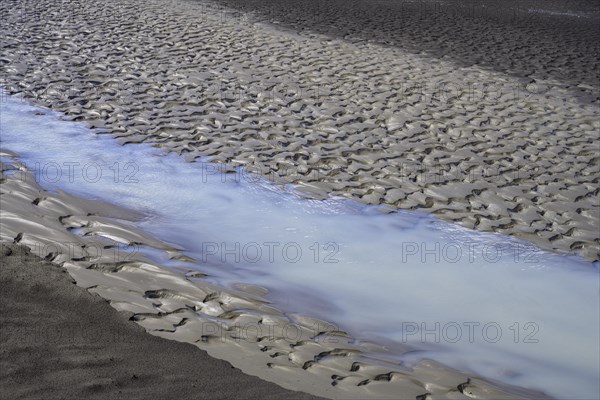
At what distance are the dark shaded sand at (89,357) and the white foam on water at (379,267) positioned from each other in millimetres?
1128

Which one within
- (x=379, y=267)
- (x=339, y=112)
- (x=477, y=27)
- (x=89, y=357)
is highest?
(x=477, y=27)

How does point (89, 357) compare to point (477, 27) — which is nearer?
point (89, 357)

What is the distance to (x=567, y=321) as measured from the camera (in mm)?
5957

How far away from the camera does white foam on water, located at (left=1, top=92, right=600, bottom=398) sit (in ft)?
18.1

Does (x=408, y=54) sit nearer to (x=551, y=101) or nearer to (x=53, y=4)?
(x=551, y=101)

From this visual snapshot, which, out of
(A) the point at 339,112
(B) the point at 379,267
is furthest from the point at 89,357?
(A) the point at 339,112

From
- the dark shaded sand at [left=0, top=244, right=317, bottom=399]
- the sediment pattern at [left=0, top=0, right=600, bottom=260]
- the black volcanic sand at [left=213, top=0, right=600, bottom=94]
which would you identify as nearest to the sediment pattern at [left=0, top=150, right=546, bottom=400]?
the dark shaded sand at [left=0, top=244, right=317, bottom=399]

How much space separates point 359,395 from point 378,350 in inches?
27.1

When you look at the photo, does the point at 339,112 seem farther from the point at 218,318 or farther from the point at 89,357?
the point at 89,357

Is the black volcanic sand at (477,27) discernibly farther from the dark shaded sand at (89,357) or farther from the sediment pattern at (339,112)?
the dark shaded sand at (89,357)

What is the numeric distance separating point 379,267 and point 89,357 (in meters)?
2.73

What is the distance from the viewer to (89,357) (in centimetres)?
465

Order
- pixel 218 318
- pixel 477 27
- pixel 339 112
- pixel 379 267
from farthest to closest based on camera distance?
pixel 477 27 < pixel 339 112 < pixel 379 267 < pixel 218 318

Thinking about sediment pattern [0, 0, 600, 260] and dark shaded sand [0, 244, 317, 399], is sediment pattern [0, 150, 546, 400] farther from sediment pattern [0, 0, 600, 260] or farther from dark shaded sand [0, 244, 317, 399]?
sediment pattern [0, 0, 600, 260]
